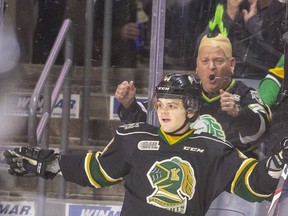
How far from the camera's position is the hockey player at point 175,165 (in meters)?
4.87

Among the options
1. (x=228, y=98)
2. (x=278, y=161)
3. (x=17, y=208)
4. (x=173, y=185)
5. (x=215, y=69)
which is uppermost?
(x=215, y=69)

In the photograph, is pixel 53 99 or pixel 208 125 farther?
pixel 53 99

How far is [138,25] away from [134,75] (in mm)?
304

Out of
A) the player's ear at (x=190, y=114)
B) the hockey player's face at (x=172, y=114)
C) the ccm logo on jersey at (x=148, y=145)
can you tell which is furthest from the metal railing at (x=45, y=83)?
the player's ear at (x=190, y=114)

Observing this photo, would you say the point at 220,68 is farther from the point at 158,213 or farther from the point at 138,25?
the point at 158,213

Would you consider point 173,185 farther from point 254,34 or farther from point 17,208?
point 17,208

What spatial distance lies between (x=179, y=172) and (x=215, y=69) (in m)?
0.78

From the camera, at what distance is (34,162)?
17.1 ft

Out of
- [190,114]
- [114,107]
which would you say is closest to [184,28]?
[114,107]

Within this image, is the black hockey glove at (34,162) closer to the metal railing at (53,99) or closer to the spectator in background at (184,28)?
the metal railing at (53,99)

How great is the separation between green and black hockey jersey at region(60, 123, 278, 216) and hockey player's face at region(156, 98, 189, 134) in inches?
2.8

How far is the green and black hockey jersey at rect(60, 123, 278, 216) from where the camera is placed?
16.0 ft

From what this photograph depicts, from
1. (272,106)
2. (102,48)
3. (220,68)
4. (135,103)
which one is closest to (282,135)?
(272,106)

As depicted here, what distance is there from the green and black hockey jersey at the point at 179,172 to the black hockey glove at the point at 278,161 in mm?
108
